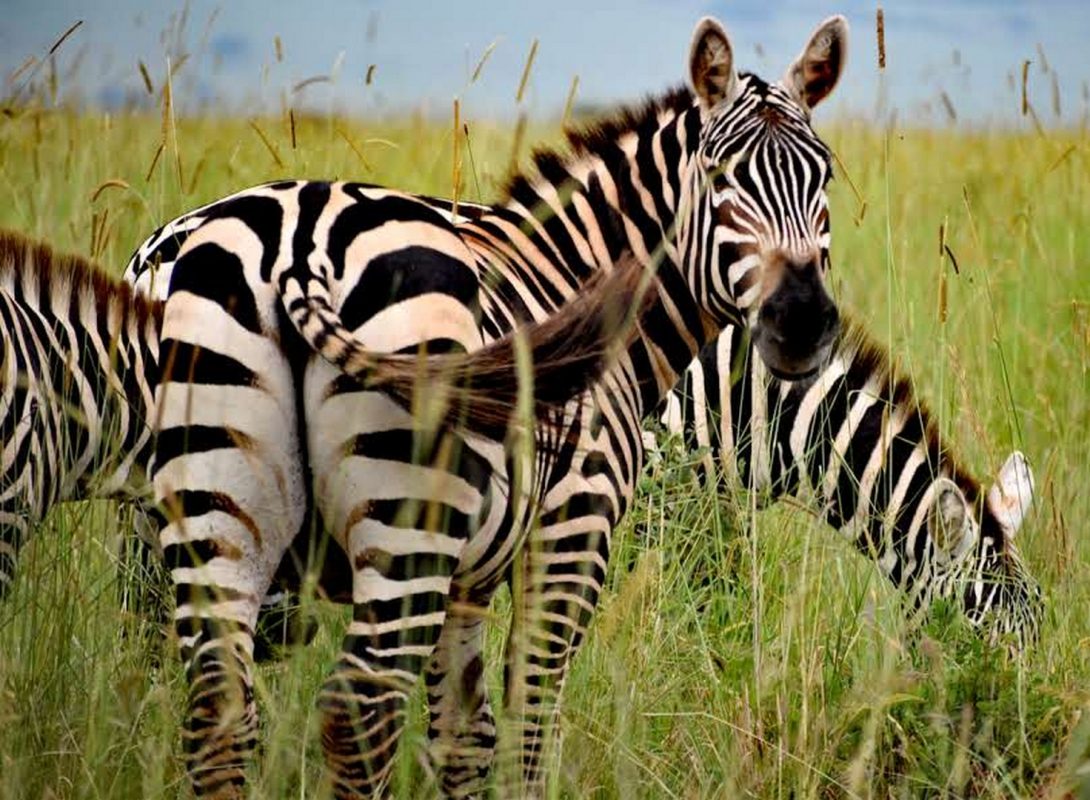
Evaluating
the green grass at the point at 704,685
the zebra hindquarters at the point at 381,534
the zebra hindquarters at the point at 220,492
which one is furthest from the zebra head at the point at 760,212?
the zebra hindquarters at the point at 220,492

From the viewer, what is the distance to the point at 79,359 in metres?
4.36

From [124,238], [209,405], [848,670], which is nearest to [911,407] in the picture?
[848,670]

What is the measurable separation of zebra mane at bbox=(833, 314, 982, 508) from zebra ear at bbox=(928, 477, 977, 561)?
76 millimetres

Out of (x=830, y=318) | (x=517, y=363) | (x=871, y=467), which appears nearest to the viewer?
(x=517, y=363)

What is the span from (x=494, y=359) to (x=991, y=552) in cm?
287

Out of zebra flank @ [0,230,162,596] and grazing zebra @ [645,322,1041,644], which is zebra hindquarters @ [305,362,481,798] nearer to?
zebra flank @ [0,230,162,596]

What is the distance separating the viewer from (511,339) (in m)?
2.92

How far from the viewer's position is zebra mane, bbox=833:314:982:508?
5227 mm

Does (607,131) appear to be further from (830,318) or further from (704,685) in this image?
(704,685)

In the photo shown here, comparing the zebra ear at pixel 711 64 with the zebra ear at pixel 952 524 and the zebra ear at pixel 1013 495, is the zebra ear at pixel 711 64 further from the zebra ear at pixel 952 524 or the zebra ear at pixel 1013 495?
the zebra ear at pixel 1013 495

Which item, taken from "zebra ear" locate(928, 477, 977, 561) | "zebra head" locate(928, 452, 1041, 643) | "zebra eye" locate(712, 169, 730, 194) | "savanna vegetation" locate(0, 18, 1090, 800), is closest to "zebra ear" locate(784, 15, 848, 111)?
"zebra eye" locate(712, 169, 730, 194)

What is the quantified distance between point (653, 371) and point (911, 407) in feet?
5.70

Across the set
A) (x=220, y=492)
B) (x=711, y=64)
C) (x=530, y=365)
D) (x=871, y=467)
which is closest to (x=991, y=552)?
(x=871, y=467)

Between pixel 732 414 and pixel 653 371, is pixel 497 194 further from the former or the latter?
pixel 732 414
